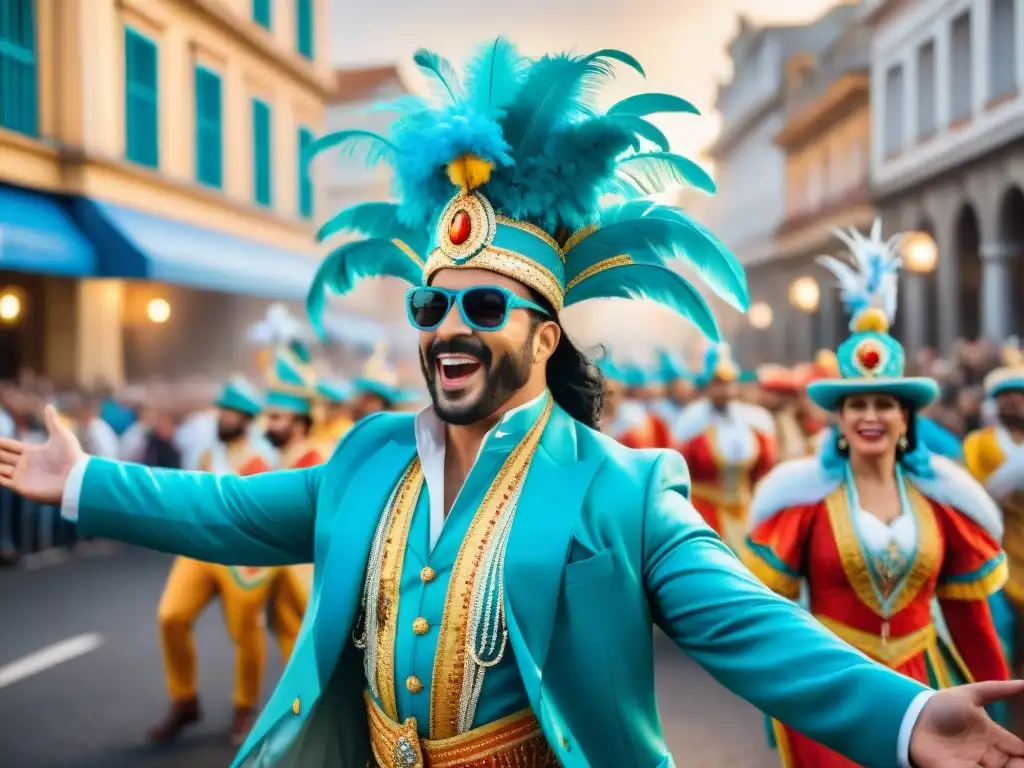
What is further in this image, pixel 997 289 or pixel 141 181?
pixel 997 289

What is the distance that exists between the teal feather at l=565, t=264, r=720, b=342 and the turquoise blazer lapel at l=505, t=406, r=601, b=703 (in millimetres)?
493

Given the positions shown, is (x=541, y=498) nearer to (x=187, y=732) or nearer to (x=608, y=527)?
(x=608, y=527)

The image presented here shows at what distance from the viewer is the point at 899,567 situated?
165 inches

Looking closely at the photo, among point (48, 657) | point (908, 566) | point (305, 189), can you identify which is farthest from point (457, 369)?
point (305, 189)

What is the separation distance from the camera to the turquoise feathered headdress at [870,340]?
14.4 ft

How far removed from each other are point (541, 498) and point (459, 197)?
28.5 inches

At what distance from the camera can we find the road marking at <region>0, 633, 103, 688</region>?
7.53 m

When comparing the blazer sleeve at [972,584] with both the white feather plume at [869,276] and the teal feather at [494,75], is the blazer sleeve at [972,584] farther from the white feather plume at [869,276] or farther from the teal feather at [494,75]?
the teal feather at [494,75]

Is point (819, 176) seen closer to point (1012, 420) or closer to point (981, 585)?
point (1012, 420)

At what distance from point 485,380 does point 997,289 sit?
18208mm

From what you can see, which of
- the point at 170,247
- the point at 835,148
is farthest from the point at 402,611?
the point at 835,148

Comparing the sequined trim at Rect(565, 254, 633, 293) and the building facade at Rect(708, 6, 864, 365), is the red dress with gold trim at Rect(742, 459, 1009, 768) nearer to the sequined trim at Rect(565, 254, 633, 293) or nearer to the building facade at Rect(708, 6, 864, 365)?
the sequined trim at Rect(565, 254, 633, 293)

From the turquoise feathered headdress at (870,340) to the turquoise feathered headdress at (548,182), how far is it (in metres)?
→ 1.81

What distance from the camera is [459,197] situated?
2.66 m
